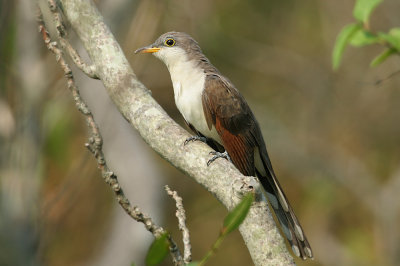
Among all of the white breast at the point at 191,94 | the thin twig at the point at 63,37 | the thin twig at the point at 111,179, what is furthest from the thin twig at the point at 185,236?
the white breast at the point at 191,94

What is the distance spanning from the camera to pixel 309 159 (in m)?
7.74

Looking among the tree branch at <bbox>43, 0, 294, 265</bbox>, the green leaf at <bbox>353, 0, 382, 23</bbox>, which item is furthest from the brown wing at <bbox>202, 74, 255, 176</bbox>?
the green leaf at <bbox>353, 0, 382, 23</bbox>

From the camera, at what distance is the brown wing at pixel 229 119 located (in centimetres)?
412

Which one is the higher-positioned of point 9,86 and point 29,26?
point 29,26

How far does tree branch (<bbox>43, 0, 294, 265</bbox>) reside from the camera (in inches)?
89.9

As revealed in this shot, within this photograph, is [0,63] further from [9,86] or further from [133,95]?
[133,95]

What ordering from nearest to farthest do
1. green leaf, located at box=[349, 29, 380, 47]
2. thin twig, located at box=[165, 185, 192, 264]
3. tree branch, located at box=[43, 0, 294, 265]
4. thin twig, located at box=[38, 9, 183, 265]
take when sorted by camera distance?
thin twig, located at box=[165, 185, 192, 264], thin twig, located at box=[38, 9, 183, 265], tree branch, located at box=[43, 0, 294, 265], green leaf, located at box=[349, 29, 380, 47]

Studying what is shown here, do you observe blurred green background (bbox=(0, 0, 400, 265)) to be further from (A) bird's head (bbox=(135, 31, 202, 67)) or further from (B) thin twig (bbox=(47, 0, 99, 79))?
(B) thin twig (bbox=(47, 0, 99, 79))

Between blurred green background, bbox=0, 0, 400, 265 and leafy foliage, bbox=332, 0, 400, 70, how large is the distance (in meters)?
3.32

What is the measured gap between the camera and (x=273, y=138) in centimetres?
792

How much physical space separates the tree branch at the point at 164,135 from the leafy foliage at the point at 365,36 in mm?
856

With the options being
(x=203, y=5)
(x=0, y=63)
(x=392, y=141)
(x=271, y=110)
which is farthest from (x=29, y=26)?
(x=392, y=141)

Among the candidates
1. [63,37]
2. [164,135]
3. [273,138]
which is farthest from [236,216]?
[273,138]

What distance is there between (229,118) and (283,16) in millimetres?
5315
